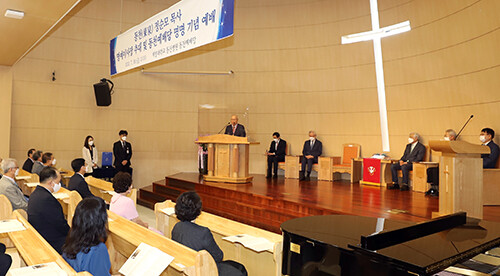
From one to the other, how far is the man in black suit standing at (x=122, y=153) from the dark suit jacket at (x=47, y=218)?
537 centimetres

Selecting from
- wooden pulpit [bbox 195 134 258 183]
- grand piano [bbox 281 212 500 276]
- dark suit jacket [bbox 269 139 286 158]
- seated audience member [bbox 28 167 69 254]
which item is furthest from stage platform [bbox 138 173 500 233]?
seated audience member [bbox 28 167 69 254]

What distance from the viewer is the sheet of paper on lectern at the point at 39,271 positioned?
171 cm

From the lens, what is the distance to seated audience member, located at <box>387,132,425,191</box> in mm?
6758

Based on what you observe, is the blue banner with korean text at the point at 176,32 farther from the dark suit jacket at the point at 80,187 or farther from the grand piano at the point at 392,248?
the grand piano at the point at 392,248

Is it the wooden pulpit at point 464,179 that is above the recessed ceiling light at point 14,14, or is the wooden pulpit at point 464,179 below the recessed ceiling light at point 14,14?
below

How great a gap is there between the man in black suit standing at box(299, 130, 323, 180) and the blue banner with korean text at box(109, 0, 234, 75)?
4.58 metres

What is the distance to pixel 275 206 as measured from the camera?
5465 mm

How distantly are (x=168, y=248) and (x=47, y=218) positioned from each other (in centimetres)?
154

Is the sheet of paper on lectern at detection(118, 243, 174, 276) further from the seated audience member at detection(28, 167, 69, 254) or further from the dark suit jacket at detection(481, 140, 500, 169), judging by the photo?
the dark suit jacket at detection(481, 140, 500, 169)

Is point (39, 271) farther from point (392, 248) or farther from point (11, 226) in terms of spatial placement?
point (392, 248)

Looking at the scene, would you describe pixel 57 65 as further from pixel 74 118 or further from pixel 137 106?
pixel 137 106

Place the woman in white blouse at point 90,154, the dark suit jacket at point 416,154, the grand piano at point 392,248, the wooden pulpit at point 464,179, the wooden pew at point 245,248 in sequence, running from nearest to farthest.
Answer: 1. the grand piano at point 392,248
2. the wooden pew at point 245,248
3. the wooden pulpit at point 464,179
4. the dark suit jacket at point 416,154
5. the woman in white blouse at point 90,154

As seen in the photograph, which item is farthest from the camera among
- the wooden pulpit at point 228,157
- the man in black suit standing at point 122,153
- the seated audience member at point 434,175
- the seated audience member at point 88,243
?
the man in black suit standing at point 122,153

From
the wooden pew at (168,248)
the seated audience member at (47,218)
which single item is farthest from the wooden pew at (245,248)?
the seated audience member at (47,218)
